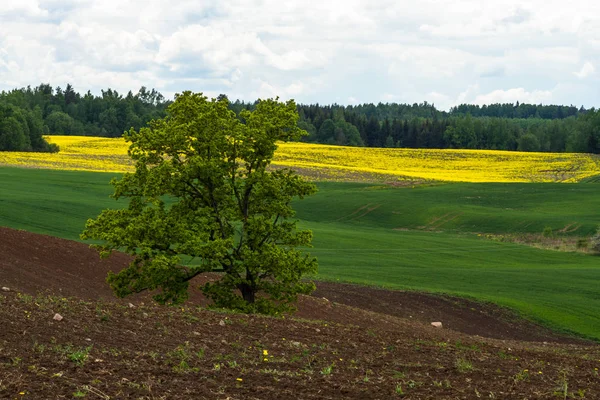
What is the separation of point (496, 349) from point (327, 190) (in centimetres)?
5918

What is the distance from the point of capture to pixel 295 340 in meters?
14.8

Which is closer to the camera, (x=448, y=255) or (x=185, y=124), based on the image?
(x=185, y=124)

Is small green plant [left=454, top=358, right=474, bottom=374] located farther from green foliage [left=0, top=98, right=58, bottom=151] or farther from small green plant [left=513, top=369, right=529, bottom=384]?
green foliage [left=0, top=98, right=58, bottom=151]

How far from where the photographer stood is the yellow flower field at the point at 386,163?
86.1 m

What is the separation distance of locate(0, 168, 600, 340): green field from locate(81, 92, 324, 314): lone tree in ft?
42.1

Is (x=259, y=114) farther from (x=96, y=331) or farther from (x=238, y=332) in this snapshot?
(x=96, y=331)

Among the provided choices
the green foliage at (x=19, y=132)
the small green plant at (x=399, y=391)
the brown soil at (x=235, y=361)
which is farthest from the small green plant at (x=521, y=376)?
the green foliage at (x=19, y=132)

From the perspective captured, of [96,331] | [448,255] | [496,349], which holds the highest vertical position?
[96,331]

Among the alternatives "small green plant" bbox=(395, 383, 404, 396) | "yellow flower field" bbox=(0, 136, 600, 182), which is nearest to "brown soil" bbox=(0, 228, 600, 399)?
"small green plant" bbox=(395, 383, 404, 396)

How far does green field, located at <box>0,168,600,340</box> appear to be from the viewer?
122ft

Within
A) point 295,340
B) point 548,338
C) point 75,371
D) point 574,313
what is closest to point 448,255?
point 574,313

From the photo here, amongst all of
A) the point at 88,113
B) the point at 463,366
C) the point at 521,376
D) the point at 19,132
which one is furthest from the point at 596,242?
the point at 88,113

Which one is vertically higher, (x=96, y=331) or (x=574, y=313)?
(x=96, y=331)

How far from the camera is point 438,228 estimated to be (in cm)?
6294
